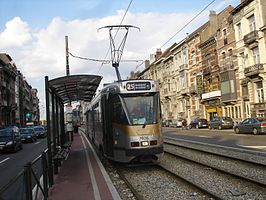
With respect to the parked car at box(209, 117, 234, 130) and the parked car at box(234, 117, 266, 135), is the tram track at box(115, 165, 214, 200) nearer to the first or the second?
the parked car at box(234, 117, 266, 135)

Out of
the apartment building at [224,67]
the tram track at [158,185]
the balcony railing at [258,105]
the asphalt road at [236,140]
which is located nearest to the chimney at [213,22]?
the apartment building at [224,67]

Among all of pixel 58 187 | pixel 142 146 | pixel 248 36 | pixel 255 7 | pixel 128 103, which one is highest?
pixel 255 7

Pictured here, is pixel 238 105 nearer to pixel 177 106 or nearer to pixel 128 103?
pixel 177 106

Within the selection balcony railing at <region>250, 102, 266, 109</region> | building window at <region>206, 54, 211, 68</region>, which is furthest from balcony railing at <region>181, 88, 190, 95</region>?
balcony railing at <region>250, 102, 266, 109</region>

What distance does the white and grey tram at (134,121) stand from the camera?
11383 millimetres

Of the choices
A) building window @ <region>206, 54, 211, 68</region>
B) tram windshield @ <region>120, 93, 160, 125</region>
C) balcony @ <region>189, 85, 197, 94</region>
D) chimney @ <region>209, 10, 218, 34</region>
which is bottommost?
tram windshield @ <region>120, 93, 160, 125</region>

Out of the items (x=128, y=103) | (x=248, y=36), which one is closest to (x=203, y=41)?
(x=248, y=36)

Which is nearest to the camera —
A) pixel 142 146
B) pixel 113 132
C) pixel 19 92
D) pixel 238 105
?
pixel 142 146

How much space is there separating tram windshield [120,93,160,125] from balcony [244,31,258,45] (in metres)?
26.9

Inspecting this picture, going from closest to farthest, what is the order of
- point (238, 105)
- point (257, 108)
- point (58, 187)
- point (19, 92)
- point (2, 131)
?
point (58, 187)
point (2, 131)
point (257, 108)
point (238, 105)
point (19, 92)

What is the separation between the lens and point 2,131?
24922 mm

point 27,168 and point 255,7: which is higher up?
point 255,7

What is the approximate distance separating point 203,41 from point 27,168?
4714cm

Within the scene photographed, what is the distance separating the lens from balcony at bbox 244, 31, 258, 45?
1395 inches
